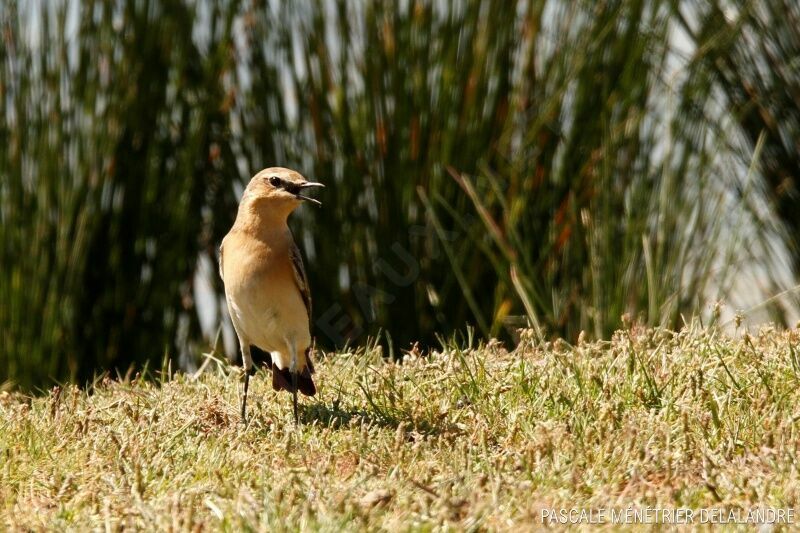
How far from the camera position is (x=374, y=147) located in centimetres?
652

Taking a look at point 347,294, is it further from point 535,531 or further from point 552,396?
point 535,531

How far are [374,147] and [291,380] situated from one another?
97.2 inches

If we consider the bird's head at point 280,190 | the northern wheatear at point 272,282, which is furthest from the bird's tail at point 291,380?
the bird's head at point 280,190

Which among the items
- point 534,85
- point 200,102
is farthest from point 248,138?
point 534,85

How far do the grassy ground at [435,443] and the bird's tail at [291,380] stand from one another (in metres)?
0.06

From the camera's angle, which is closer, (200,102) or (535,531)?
(535,531)

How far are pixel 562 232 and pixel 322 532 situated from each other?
3.86 metres

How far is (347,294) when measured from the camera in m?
6.57

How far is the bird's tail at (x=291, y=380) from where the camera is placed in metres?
4.35

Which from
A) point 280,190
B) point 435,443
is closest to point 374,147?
point 280,190

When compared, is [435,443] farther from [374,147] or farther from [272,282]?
[374,147]

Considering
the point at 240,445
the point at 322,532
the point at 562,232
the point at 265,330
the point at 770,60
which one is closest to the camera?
the point at 322,532

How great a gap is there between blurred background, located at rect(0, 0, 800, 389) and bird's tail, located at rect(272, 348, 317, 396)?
5.90ft

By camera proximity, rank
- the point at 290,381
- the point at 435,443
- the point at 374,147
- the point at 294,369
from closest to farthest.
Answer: the point at 435,443, the point at 294,369, the point at 290,381, the point at 374,147
